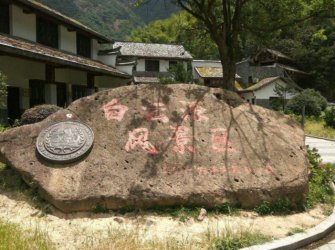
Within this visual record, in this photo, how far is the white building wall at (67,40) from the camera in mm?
19069

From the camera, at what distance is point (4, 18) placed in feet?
49.0

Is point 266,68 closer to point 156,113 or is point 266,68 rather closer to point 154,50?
point 154,50

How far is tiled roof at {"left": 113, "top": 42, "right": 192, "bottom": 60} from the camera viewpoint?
39.5 metres

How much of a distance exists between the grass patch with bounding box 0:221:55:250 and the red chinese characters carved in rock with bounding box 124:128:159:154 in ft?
6.85

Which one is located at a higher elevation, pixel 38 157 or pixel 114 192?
pixel 38 157

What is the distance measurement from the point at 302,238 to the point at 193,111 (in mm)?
3026

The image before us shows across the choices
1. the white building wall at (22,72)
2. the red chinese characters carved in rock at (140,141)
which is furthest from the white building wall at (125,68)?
the red chinese characters carved in rock at (140,141)

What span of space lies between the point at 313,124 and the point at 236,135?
20.4m

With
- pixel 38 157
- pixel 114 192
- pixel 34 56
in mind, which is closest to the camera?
pixel 114 192

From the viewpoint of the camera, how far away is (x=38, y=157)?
6.02 meters

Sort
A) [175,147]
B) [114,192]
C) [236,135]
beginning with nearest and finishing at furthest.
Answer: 1. [114,192]
2. [175,147]
3. [236,135]

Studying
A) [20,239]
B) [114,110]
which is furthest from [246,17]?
[20,239]

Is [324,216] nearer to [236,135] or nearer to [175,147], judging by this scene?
[236,135]

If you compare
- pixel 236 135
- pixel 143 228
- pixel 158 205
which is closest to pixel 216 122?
pixel 236 135
